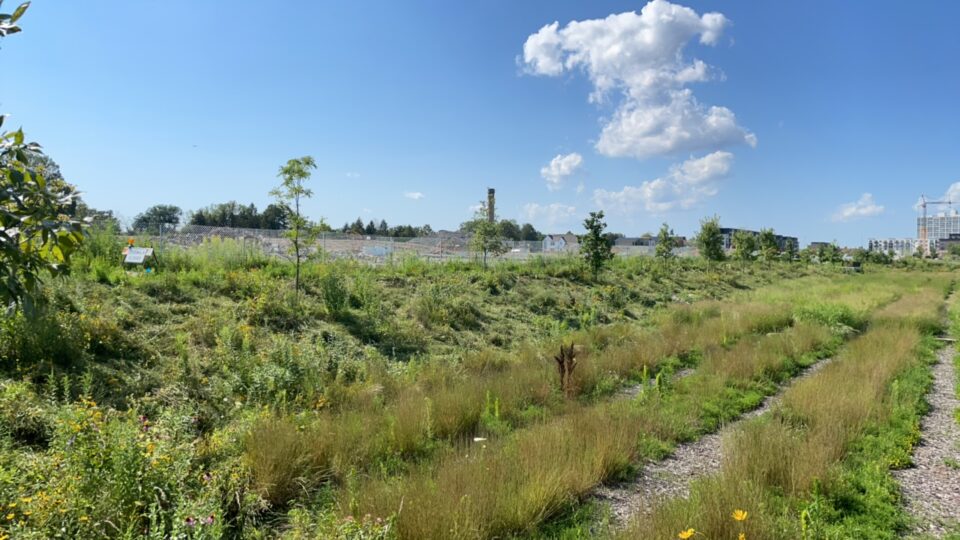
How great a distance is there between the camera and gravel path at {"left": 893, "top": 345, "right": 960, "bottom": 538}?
172 inches

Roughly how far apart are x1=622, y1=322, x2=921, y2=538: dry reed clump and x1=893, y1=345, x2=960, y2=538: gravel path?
561mm

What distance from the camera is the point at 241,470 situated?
4.12m

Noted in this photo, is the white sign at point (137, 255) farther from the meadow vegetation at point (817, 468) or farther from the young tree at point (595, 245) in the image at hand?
the young tree at point (595, 245)

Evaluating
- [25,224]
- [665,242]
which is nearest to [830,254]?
[665,242]

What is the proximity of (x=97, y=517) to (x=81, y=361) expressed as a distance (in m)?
4.33

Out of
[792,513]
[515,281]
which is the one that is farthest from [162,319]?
[515,281]

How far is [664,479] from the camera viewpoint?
16.8ft

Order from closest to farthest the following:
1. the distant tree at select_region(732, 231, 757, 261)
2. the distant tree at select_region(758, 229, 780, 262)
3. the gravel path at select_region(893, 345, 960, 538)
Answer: the gravel path at select_region(893, 345, 960, 538), the distant tree at select_region(732, 231, 757, 261), the distant tree at select_region(758, 229, 780, 262)

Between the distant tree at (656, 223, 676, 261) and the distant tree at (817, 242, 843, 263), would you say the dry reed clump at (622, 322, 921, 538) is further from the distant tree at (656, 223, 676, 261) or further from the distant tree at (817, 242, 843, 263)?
the distant tree at (817, 242, 843, 263)

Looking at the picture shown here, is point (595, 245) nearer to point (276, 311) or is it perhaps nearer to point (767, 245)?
point (276, 311)

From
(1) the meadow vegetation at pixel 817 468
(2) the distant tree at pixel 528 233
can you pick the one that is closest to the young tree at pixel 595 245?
(1) the meadow vegetation at pixel 817 468

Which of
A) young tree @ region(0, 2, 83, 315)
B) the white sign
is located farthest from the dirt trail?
the white sign

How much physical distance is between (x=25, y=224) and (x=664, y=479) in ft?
17.3

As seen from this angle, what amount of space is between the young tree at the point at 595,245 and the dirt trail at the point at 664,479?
1591 cm
